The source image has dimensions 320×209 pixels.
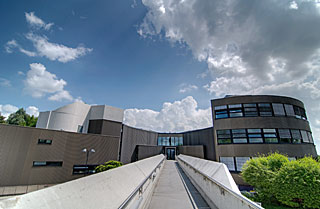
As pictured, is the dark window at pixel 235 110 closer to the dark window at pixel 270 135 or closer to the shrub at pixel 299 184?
the dark window at pixel 270 135

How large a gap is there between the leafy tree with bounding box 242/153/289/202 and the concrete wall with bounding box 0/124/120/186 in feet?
61.8

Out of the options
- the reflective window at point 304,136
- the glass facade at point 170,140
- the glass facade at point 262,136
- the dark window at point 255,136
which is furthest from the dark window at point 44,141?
the reflective window at point 304,136

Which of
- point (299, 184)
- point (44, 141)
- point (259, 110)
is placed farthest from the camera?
point (259, 110)

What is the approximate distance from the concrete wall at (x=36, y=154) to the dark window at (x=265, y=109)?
74.0 ft

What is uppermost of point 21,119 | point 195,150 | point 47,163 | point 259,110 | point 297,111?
point 21,119

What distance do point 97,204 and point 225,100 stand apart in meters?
19.7

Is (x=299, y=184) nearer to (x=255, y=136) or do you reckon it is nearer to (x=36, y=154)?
(x=255, y=136)

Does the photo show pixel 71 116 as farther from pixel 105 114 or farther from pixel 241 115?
pixel 241 115

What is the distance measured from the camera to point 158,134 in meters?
39.5

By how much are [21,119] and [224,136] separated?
A: 2454 inches

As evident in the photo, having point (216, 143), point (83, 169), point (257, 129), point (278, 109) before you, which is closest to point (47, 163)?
point (83, 169)

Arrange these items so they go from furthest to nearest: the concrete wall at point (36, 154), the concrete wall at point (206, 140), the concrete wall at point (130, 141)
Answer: the concrete wall at point (130, 141) < the concrete wall at point (206, 140) < the concrete wall at point (36, 154)

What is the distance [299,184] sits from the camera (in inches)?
251

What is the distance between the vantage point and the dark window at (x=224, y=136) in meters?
17.8
